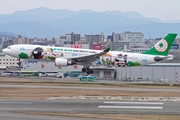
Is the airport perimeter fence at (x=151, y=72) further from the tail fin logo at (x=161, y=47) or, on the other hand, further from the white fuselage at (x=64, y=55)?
the white fuselage at (x=64, y=55)

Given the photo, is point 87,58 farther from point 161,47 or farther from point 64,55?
point 161,47

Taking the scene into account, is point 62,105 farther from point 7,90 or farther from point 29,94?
point 7,90

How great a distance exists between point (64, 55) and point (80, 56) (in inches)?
95.5

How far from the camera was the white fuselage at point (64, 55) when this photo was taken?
65.6m

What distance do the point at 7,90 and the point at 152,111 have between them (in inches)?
796

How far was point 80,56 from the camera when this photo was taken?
219 ft

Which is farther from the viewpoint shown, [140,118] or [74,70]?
[74,70]

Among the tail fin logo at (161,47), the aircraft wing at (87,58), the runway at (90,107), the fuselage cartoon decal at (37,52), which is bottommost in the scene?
the runway at (90,107)

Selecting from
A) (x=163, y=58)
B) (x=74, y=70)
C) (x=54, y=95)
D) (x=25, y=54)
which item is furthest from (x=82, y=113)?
(x=74, y=70)

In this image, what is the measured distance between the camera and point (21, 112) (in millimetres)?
31188

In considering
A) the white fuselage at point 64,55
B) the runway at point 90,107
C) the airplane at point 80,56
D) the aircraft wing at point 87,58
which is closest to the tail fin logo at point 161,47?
the airplane at point 80,56

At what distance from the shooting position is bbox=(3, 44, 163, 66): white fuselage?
65562 mm

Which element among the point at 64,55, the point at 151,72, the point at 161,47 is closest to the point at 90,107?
the point at 64,55

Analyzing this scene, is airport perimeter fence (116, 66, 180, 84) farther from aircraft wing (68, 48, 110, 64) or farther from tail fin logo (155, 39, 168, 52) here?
aircraft wing (68, 48, 110, 64)
